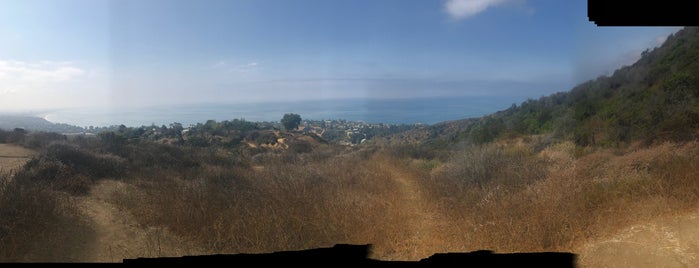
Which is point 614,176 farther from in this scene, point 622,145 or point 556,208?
point 622,145

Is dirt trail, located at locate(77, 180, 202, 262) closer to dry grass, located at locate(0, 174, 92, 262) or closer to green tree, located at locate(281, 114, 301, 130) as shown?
dry grass, located at locate(0, 174, 92, 262)

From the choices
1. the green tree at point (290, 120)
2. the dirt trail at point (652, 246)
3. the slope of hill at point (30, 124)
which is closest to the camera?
the dirt trail at point (652, 246)

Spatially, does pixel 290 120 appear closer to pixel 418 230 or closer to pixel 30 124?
pixel 30 124

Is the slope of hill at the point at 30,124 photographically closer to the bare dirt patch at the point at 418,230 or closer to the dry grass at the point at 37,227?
the dry grass at the point at 37,227

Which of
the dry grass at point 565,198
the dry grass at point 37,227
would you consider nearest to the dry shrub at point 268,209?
the dry grass at point 37,227

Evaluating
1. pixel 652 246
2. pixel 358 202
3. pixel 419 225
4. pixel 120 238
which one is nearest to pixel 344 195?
pixel 358 202

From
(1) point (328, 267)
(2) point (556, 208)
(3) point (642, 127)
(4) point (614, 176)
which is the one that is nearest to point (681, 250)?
(2) point (556, 208)

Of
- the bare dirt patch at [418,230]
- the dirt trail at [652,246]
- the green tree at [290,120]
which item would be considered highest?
the green tree at [290,120]

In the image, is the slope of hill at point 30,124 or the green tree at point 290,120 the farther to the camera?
Answer: the green tree at point 290,120
